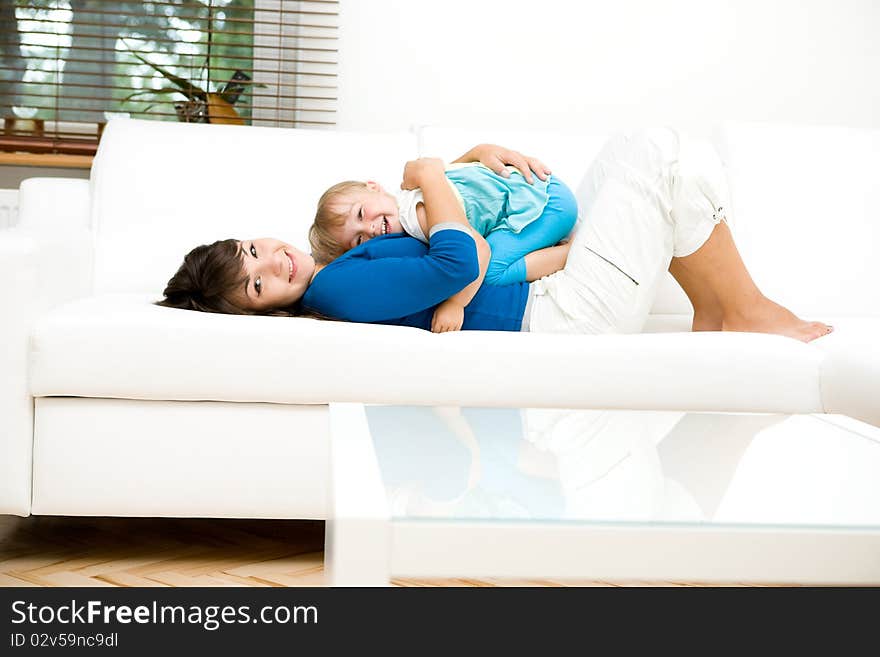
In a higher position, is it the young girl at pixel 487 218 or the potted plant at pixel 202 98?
the potted plant at pixel 202 98

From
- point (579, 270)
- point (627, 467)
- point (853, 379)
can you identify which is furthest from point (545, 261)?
point (627, 467)

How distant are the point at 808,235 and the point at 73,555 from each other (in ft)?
5.98

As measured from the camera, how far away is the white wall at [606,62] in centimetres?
300

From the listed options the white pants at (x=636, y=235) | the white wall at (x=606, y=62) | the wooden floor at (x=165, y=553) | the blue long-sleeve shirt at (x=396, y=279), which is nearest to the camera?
the wooden floor at (x=165, y=553)

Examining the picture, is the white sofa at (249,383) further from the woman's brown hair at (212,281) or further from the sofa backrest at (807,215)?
the sofa backrest at (807,215)

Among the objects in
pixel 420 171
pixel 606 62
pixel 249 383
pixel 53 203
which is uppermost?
pixel 606 62

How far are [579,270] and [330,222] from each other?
19.7 inches

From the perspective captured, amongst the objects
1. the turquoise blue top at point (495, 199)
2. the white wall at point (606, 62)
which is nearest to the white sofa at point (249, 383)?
the turquoise blue top at point (495, 199)

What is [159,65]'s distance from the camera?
312 cm

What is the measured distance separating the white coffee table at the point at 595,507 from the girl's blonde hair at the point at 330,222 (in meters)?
0.98

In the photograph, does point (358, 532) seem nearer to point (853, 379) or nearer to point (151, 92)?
point (853, 379)

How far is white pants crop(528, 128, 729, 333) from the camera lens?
1880 mm

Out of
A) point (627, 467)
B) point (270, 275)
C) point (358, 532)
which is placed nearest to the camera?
point (358, 532)

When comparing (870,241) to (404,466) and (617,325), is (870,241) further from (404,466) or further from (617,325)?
(404,466)
